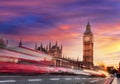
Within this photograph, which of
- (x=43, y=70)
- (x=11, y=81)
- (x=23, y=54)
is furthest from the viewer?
(x=43, y=70)

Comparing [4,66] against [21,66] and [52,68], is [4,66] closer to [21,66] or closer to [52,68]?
[21,66]

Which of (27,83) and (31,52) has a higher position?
(31,52)

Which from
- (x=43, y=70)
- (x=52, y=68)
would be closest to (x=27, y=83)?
(x=43, y=70)

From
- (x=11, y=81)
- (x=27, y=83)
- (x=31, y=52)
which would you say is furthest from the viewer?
(x=31, y=52)

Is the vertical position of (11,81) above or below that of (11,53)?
below

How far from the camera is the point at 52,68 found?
29766mm

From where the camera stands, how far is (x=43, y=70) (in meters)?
25.7

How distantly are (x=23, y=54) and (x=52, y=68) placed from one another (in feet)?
29.0

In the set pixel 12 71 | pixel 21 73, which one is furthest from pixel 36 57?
pixel 12 71

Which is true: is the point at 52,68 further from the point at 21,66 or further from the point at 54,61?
the point at 21,66

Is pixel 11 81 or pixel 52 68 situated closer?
pixel 11 81

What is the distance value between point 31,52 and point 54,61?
8.31m

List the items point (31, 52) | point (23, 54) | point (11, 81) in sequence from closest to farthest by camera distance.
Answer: point (11, 81) < point (23, 54) < point (31, 52)

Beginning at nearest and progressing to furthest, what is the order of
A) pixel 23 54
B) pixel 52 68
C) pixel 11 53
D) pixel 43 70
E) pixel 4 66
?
pixel 4 66, pixel 11 53, pixel 23 54, pixel 43 70, pixel 52 68
